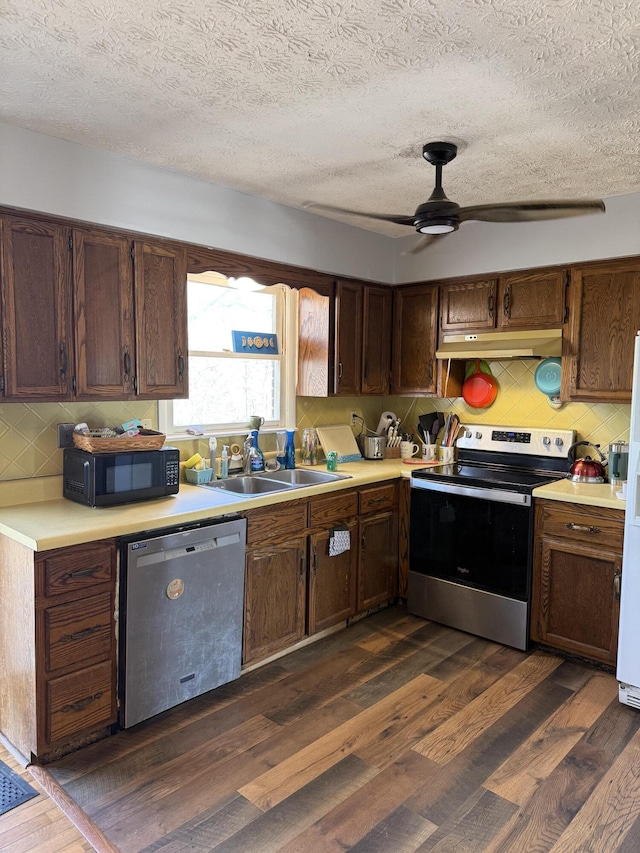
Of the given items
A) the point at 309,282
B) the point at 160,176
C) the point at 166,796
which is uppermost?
the point at 160,176

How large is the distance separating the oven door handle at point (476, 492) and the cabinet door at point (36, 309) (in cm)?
201

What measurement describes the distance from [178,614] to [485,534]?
5.56 feet

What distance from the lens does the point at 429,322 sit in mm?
3955

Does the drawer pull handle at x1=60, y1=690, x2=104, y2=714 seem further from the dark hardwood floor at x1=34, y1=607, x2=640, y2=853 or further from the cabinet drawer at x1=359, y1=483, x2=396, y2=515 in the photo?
the cabinet drawer at x1=359, y1=483, x2=396, y2=515

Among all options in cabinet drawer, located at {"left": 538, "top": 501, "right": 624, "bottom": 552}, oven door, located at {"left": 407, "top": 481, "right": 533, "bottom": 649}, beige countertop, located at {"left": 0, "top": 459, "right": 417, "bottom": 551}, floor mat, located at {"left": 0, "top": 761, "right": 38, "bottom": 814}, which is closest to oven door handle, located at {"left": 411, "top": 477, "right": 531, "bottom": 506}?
oven door, located at {"left": 407, "top": 481, "right": 533, "bottom": 649}

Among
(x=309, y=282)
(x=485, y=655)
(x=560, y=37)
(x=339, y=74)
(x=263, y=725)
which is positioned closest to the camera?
(x=560, y=37)

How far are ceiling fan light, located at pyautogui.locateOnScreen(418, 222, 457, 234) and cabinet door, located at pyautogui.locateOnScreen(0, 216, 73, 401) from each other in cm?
149

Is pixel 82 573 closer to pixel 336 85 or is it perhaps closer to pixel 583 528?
pixel 336 85

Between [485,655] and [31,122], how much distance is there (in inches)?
127

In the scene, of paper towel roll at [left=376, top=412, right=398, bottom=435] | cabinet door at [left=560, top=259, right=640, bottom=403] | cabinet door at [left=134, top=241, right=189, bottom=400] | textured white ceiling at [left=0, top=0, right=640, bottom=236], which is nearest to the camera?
textured white ceiling at [left=0, top=0, right=640, bottom=236]

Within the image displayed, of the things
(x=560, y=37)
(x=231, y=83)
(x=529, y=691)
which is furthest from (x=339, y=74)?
(x=529, y=691)

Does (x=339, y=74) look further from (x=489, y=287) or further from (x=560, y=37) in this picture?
(x=489, y=287)

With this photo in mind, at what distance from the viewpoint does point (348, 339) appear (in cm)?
385

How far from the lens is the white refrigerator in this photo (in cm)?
261
